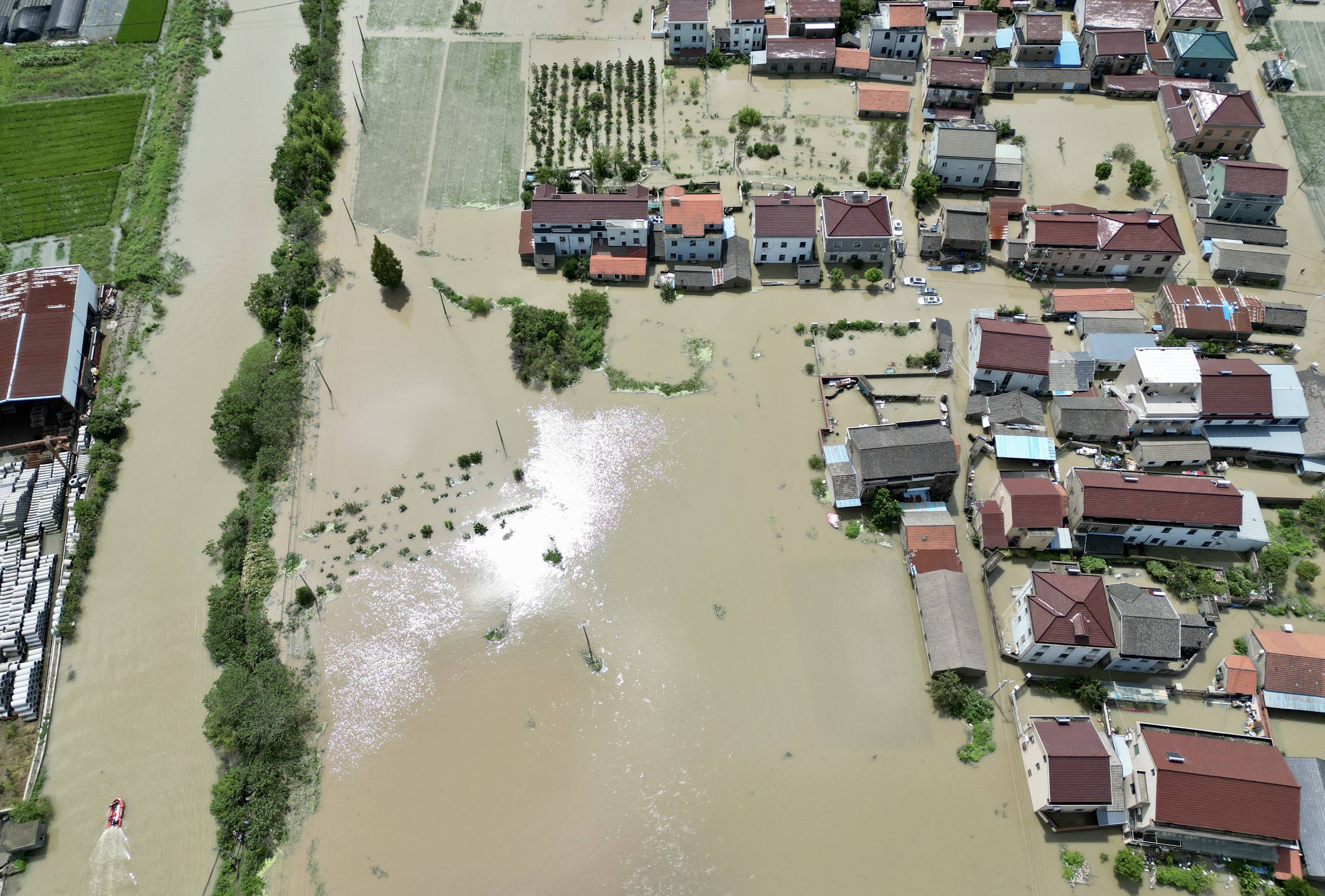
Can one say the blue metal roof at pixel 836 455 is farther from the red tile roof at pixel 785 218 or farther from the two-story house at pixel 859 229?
the red tile roof at pixel 785 218

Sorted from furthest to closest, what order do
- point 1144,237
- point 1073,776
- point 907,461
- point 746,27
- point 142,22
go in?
1. point 142,22
2. point 746,27
3. point 1144,237
4. point 907,461
5. point 1073,776

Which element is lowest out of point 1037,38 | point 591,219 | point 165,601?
point 165,601

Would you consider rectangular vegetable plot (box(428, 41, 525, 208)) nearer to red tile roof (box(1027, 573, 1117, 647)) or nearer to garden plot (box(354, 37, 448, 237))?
garden plot (box(354, 37, 448, 237))

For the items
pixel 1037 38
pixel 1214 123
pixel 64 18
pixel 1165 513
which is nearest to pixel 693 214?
pixel 1165 513

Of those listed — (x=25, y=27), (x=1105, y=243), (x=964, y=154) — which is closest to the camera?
(x=1105, y=243)

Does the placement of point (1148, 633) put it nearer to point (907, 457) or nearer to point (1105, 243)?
point (907, 457)

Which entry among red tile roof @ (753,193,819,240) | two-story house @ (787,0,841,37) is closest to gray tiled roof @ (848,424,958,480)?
red tile roof @ (753,193,819,240)

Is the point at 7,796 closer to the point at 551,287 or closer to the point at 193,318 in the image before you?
the point at 193,318
